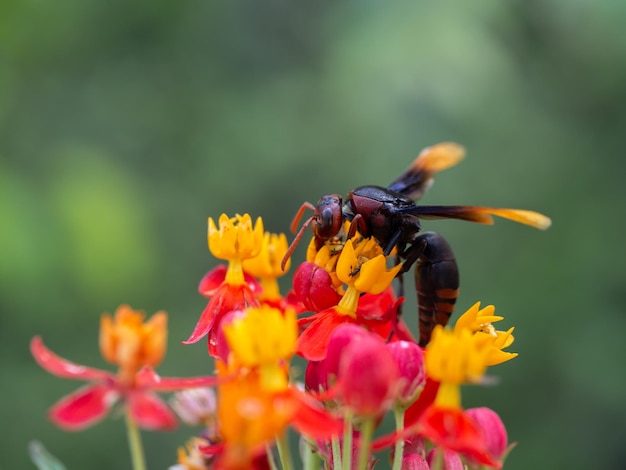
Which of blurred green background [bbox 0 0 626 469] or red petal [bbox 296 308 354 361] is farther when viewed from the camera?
blurred green background [bbox 0 0 626 469]

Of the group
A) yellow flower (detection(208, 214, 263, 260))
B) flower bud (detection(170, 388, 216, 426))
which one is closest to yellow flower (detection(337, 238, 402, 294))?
yellow flower (detection(208, 214, 263, 260))

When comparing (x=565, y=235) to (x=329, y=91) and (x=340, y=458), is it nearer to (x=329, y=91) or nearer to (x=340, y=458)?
(x=329, y=91)

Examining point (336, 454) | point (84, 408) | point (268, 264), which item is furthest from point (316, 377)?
point (84, 408)

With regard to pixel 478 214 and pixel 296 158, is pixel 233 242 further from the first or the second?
pixel 296 158

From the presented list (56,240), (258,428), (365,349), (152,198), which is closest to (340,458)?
(365,349)

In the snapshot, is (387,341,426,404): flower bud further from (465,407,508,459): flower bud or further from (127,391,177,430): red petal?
(127,391,177,430): red petal

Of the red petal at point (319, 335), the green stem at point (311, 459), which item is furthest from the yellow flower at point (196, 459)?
the red petal at point (319, 335)

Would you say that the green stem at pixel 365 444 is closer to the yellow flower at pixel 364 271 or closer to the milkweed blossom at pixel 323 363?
the milkweed blossom at pixel 323 363

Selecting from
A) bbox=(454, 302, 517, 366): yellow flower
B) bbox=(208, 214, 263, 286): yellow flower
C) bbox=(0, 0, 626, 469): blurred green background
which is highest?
bbox=(0, 0, 626, 469): blurred green background
